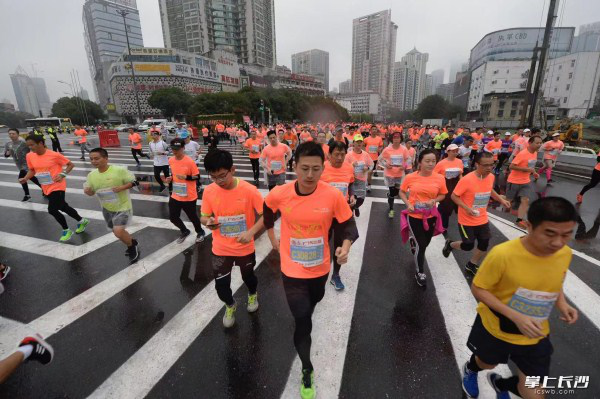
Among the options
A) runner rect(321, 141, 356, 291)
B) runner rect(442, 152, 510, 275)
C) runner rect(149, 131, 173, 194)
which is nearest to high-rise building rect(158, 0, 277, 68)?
runner rect(149, 131, 173, 194)

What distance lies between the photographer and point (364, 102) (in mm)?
168250

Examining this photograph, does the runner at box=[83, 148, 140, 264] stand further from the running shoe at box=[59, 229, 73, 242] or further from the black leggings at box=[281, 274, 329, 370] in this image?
the black leggings at box=[281, 274, 329, 370]

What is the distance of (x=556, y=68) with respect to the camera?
82.1 metres

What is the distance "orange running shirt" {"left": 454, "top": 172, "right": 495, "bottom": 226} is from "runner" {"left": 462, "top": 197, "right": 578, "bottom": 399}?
231cm

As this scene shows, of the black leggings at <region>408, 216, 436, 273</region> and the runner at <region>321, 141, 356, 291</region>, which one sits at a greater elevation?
the runner at <region>321, 141, 356, 291</region>

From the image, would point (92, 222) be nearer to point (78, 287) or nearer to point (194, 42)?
point (78, 287)

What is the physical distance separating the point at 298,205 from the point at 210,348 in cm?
197

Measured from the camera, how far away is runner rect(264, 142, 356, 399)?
2404 millimetres

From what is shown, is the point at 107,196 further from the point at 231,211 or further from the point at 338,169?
the point at 338,169

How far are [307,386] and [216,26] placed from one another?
127m

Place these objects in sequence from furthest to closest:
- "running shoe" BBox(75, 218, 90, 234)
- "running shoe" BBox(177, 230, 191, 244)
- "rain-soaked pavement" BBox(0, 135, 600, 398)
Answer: "running shoe" BBox(75, 218, 90, 234) → "running shoe" BBox(177, 230, 191, 244) → "rain-soaked pavement" BBox(0, 135, 600, 398)

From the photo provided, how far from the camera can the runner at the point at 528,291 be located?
5.83 feet

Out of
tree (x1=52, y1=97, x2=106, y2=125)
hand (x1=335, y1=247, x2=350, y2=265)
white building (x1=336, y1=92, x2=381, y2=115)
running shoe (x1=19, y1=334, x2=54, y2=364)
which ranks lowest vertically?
running shoe (x1=19, y1=334, x2=54, y2=364)

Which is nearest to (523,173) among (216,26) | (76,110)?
(76,110)
